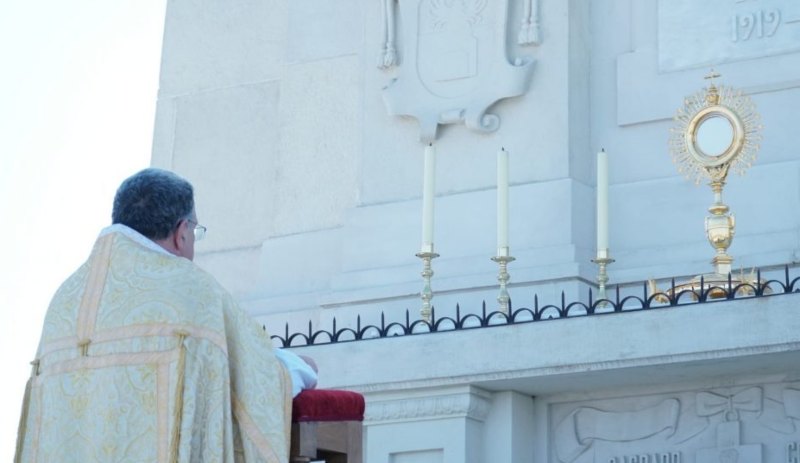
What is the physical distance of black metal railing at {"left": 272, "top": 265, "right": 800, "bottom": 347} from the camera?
240 inches

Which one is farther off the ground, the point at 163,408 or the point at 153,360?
the point at 153,360

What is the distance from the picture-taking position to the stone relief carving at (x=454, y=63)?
761 centimetres

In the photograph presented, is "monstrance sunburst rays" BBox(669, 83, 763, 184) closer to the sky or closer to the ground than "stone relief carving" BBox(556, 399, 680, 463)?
closer to the sky

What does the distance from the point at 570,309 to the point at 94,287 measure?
112 inches

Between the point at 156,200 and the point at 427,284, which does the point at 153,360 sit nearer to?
the point at 156,200

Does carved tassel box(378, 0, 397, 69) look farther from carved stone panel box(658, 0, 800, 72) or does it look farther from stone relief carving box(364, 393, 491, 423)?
stone relief carving box(364, 393, 491, 423)

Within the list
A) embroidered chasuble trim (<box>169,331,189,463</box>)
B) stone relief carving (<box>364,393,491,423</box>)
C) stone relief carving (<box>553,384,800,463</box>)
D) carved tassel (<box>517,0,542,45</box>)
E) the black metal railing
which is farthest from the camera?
carved tassel (<box>517,0,542,45</box>)

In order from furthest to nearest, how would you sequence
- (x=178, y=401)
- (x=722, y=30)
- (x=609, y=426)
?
(x=722, y=30)
(x=609, y=426)
(x=178, y=401)

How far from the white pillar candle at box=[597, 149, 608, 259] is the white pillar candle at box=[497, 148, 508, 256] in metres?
0.35

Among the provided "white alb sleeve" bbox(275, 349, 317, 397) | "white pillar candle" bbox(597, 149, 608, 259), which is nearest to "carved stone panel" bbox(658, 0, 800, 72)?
"white pillar candle" bbox(597, 149, 608, 259)

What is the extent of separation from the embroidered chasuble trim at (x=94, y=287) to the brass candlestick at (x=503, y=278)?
2635 mm

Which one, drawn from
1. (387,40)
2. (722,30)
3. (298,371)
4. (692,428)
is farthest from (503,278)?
(298,371)

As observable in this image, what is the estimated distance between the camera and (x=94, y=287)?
13.5 feet

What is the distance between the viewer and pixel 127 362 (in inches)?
159
